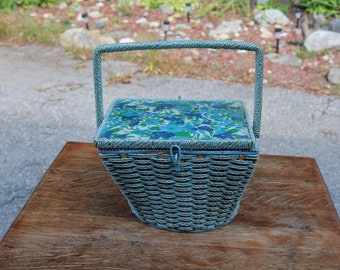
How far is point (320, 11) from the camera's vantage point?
14.9ft

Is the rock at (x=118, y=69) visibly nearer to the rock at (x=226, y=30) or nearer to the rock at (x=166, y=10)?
the rock at (x=226, y=30)

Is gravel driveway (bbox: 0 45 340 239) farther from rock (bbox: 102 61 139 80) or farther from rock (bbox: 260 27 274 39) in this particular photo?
rock (bbox: 260 27 274 39)

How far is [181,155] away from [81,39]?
327 cm

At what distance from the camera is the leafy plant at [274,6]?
15.6 feet

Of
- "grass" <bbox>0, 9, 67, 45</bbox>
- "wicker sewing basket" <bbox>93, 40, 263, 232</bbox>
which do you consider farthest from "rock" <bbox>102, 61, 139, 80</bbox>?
"wicker sewing basket" <bbox>93, 40, 263, 232</bbox>

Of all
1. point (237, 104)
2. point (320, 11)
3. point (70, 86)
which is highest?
point (237, 104)

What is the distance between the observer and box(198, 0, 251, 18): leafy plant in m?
4.75

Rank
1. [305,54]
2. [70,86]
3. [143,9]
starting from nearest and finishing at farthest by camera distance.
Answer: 1. [70,86]
2. [305,54]
3. [143,9]

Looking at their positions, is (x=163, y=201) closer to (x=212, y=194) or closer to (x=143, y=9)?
(x=212, y=194)

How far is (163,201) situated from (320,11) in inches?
150

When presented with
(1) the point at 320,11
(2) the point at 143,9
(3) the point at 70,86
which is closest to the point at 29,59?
(3) the point at 70,86

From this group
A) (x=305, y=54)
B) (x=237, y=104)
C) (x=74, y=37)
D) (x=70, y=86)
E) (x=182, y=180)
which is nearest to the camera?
(x=182, y=180)

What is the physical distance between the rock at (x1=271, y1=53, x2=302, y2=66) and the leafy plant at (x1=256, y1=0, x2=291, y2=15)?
0.90 meters

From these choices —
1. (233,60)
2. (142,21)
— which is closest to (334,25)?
(233,60)
